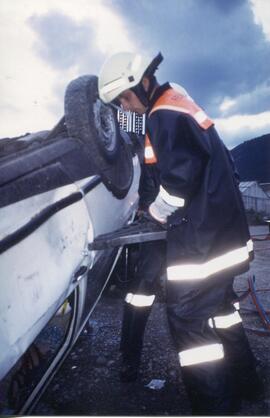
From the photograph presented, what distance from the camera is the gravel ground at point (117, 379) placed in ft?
6.27

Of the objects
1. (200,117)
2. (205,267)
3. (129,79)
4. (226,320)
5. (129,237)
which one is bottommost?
(226,320)

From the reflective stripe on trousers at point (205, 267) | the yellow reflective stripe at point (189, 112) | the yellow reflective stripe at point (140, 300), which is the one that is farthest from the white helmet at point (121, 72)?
the yellow reflective stripe at point (140, 300)

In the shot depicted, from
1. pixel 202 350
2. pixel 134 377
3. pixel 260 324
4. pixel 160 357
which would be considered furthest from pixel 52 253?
pixel 260 324

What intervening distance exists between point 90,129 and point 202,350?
142cm

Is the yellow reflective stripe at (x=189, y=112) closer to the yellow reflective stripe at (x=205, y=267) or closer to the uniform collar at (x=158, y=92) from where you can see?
the uniform collar at (x=158, y=92)

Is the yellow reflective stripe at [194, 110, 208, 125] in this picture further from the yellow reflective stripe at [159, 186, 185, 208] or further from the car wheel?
the car wheel

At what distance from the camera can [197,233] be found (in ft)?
5.16

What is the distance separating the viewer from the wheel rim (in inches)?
84.4

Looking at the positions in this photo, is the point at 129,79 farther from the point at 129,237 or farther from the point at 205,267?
the point at 205,267

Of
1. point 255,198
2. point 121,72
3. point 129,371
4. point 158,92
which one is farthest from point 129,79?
point 255,198

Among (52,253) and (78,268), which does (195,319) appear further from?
(52,253)

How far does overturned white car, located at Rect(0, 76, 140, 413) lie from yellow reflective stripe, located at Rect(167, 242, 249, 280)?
1.58ft

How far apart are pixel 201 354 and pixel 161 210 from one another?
73cm

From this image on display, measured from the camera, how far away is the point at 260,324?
281cm
